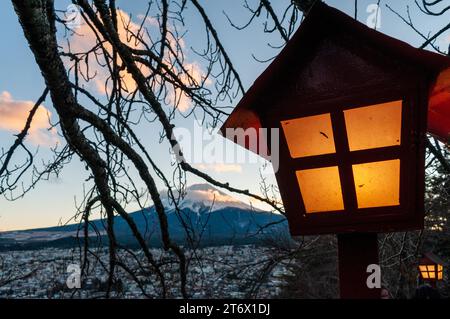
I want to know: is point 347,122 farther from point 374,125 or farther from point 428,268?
point 428,268

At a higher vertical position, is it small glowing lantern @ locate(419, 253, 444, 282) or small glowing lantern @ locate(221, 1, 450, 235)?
small glowing lantern @ locate(221, 1, 450, 235)

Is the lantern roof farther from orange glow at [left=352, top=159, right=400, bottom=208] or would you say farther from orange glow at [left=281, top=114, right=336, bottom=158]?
orange glow at [left=352, top=159, right=400, bottom=208]

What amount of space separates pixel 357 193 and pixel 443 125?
74cm

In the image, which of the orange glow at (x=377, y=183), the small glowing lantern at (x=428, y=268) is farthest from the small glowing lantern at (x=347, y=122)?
the small glowing lantern at (x=428, y=268)

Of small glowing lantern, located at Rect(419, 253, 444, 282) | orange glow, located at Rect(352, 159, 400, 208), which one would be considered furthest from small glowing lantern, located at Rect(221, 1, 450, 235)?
small glowing lantern, located at Rect(419, 253, 444, 282)

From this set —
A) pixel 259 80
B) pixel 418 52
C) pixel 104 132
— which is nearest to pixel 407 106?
pixel 418 52

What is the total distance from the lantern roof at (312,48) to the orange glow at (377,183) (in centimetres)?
35

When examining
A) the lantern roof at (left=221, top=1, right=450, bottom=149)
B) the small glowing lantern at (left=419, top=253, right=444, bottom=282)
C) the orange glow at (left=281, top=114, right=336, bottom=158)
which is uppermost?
the lantern roof at (left=221, top=1, right=450, bottom=149)

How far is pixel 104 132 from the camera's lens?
2719mm

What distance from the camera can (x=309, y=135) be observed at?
1.58m

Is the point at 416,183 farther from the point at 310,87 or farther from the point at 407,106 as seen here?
the point at 310,87

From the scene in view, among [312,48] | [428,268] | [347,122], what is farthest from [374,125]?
[428,268]

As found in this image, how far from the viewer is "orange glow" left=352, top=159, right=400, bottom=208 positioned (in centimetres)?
146

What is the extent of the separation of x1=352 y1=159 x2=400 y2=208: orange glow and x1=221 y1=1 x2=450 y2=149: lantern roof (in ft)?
1.15
